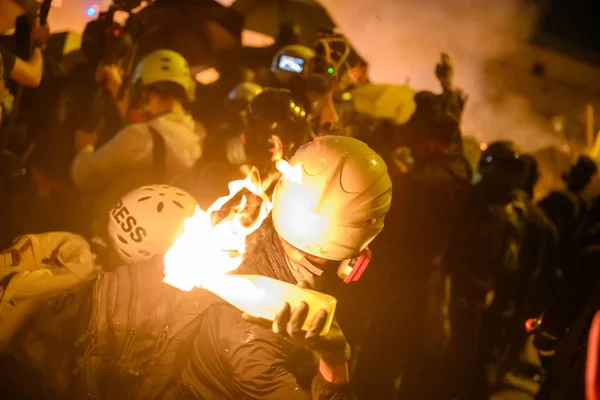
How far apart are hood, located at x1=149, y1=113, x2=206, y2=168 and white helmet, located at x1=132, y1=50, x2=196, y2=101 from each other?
37 centimetres

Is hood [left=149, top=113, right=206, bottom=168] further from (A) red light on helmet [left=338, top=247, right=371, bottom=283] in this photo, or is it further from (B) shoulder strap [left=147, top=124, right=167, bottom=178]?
(A) red light on helmet [left=338, top=247, right=371, bottom=283]

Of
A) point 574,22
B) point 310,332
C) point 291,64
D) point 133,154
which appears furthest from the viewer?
point 574,22

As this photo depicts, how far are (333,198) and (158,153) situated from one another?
2.23m

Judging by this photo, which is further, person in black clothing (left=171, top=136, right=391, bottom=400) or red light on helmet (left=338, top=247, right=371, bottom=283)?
red light on helmet (left=338, top=247, right=371, bottom=283)

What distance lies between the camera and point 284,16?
329 inches

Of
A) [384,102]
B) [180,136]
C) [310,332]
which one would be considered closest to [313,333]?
[310,332]

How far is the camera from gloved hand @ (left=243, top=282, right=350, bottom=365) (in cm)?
198

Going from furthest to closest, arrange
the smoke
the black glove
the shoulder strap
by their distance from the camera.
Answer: the smoke, the black glove, the shoulder strap

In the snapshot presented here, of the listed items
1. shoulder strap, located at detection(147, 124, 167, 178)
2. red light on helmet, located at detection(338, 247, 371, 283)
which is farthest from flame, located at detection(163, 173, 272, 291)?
shoulder strap, located at detection(147, 124, 167, 178)

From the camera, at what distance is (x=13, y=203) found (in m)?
4.76

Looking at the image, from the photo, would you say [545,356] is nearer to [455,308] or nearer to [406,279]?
[455,308]

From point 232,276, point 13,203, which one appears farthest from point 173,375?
point 13,203

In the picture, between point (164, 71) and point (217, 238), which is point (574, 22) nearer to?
point (164, 71)

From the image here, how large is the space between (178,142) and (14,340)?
1985 mm
